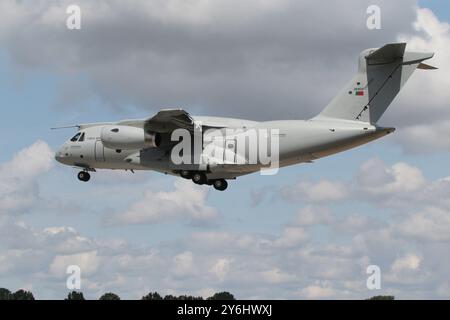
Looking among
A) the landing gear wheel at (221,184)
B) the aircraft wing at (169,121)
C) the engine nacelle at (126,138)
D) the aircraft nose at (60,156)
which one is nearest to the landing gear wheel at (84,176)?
the aircraft nose at (60,156)

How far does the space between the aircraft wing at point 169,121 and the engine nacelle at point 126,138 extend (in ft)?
1.10

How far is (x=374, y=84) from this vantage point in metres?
35.9

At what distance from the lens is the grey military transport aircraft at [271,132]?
35375mm

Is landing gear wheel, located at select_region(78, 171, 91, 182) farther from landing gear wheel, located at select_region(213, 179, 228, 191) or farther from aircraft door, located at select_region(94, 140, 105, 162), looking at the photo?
landing gear wheel, located at select_region(213, 179, 228, 191)

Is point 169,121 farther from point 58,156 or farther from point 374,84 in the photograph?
point 374,84

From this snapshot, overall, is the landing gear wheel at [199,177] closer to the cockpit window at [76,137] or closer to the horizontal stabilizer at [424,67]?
the cockpit window at [76,137]

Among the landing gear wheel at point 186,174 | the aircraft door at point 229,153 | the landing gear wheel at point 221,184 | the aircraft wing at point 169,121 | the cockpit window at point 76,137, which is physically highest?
the cockpit window at point 76,137

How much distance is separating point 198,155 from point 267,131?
3105mm

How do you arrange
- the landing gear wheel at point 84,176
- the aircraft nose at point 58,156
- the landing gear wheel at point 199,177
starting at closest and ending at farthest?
the landing gear wheel at point 199,177 < the aircraft nose at point 58,156 < the landing gear wheel at point 84,176

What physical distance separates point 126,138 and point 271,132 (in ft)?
18.2

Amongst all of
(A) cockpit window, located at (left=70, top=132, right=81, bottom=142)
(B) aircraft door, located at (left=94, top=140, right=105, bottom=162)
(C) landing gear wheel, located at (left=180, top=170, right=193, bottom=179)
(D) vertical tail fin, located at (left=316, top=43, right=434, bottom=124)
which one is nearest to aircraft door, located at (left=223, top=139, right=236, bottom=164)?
(C) landing gear wheel, located at (left=180, top=170, right=193, bottom=179)
